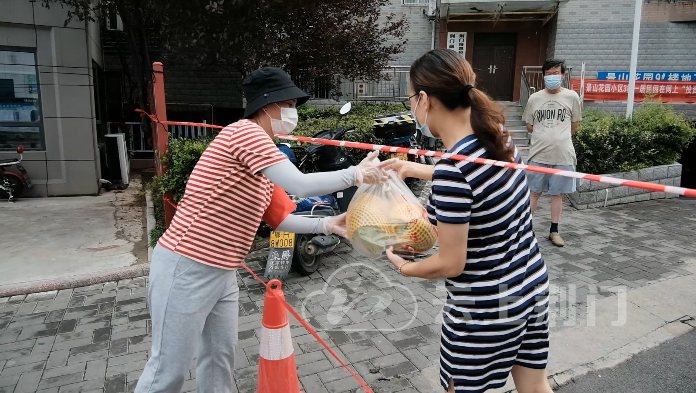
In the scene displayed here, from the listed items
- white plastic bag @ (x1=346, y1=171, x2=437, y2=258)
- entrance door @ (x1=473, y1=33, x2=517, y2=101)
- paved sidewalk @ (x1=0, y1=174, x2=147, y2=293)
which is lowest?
paved sidewalk @ (x1=0, y1=174, x2=147, y2=293)

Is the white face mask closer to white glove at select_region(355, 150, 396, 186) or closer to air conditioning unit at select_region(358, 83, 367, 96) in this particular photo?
white glove at select_region(355, 150, 396, 186)

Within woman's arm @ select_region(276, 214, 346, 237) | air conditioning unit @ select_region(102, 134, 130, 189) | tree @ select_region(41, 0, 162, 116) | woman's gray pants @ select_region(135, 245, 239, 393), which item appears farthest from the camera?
air conditioning unit @ select_region(102, 134, 130, 189)

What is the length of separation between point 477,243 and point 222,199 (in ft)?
3.59

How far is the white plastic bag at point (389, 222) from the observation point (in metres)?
2.04

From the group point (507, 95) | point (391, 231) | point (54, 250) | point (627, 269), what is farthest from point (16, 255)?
point (507, 95)

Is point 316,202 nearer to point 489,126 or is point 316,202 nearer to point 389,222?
point 389,222

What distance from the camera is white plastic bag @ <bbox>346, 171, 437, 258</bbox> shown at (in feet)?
6.70

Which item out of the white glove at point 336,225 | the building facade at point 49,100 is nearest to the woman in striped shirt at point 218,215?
the white glove at point 336,225

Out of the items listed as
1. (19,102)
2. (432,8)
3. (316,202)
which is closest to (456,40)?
(432,8)

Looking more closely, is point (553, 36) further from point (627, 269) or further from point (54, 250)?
point (54, 250)

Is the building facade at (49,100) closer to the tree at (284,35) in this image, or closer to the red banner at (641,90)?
the tree at (284,35)

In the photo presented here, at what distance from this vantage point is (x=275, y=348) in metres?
2.59

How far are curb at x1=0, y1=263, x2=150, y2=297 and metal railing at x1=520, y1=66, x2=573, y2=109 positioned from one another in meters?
11.5

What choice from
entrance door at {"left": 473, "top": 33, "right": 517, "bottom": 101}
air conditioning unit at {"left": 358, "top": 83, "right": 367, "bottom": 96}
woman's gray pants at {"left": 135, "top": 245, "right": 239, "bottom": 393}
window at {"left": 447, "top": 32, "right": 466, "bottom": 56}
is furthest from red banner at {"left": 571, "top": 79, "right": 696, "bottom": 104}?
woman's gray pants at {"left": 135, "top": 245, "right": 239, "bottom": 393}
